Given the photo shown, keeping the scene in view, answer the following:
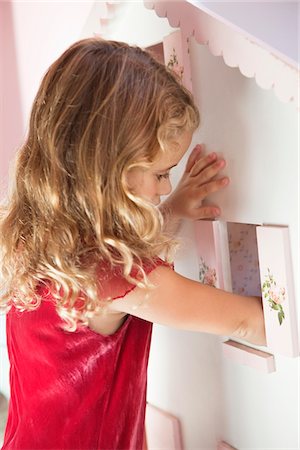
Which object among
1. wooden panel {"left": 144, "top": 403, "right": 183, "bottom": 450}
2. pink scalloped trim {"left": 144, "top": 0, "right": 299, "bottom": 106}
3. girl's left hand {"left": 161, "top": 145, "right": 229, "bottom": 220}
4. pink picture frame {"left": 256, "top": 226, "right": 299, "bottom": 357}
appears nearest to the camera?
pink scalloped trim {"left": 144, "top": 0, "right": 299, "bottom": 106}

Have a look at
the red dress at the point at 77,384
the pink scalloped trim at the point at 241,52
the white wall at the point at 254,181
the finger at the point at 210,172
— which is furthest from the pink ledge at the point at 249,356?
the pink scalloped trim at the point at 241,52

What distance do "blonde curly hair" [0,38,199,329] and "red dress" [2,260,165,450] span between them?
0.07 metres

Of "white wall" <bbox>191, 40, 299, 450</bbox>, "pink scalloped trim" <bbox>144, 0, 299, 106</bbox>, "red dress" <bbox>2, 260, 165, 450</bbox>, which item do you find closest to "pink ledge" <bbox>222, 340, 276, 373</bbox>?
"white wall" <bbox>191, 40, 299, 450</bbox>

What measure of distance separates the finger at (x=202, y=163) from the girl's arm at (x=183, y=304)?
0.16 m

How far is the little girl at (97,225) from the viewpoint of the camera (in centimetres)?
75

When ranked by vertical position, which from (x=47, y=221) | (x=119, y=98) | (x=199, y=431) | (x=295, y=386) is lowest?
(x=199, y=431)

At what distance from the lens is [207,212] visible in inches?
33.9

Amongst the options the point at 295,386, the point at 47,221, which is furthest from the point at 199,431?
the point at 47,221

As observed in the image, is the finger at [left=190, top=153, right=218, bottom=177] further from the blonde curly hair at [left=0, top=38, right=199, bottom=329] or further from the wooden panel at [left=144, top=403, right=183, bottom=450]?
the wooden panel at [left=144, top=403, right=183, bottom=450]

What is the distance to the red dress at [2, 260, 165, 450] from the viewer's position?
872 mm

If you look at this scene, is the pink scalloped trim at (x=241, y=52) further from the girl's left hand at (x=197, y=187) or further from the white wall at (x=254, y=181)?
the girl's left hand at (x=197, y=187)

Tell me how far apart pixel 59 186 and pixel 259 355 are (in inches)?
13.1

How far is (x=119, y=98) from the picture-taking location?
0.75m

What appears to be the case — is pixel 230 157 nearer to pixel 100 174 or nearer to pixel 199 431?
pixel 100 174
